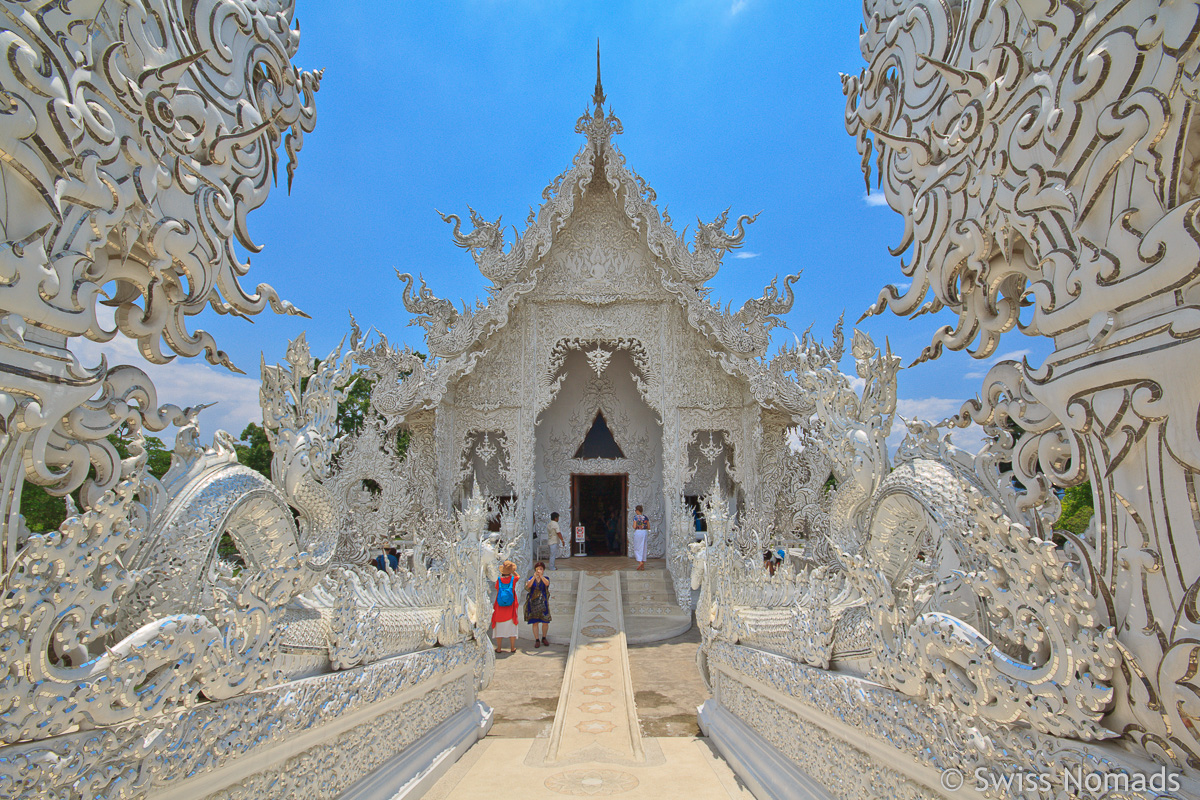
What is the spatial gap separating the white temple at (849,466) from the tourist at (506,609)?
8.45 ft

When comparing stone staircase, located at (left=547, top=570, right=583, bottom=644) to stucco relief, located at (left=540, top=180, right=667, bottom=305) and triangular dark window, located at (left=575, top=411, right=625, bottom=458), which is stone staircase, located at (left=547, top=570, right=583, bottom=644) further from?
stucco relief, located at (left=540, top=180, right=667, bottom=305)

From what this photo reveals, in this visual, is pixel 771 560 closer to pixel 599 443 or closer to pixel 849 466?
pixel 599 443

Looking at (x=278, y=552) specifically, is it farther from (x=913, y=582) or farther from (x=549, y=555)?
(x=549, y=555)

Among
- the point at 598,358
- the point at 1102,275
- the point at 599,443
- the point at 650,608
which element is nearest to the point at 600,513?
the point at 599,443

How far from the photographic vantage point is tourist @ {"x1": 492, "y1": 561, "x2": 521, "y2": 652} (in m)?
6.22

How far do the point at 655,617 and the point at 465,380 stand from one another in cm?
432

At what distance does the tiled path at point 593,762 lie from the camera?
9.80 feet

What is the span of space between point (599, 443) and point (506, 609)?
527 centimetres

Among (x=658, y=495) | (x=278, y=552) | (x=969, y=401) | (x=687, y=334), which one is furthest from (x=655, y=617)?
(x=969, y=401)

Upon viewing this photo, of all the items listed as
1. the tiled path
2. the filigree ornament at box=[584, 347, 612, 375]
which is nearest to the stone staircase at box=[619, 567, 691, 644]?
the tiled path

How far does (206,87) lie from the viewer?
1.98 meters

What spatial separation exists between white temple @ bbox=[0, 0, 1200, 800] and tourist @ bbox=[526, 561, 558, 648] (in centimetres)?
299

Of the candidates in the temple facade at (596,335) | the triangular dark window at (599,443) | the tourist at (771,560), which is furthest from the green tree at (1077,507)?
the triangular dark window at (599,443)

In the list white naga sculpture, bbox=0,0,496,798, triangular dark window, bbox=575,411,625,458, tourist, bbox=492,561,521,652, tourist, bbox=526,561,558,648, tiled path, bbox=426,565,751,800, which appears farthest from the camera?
triangular dark window, bbox=575,411,625,458
